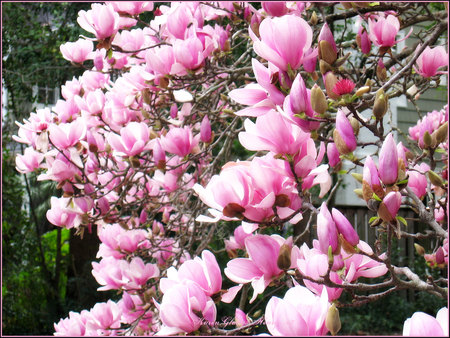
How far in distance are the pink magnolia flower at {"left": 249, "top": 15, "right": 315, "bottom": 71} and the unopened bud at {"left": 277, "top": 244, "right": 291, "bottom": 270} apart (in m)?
0.30

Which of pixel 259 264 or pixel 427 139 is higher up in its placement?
pixel 427 139

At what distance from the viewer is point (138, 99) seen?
164cm

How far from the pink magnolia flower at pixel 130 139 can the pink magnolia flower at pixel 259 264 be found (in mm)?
744

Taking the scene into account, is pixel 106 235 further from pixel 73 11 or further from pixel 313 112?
pixel 73 11

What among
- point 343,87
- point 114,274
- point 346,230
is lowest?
point 114,274

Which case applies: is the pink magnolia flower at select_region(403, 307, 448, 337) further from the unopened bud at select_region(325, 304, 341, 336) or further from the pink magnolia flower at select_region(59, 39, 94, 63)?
the pink magnolia flower at select_region(59, 39, 94, 63)

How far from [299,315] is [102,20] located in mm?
1108

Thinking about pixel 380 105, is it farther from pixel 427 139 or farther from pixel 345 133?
pixel 427 139

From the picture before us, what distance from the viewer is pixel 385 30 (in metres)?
1.12

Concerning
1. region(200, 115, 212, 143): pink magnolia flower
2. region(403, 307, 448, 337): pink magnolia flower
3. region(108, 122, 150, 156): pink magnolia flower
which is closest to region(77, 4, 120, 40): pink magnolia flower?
region(108, 122, 150, 156): pink magnolia flower

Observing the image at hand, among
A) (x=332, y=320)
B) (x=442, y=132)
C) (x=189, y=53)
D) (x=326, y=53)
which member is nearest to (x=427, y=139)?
(x=442, y=132)

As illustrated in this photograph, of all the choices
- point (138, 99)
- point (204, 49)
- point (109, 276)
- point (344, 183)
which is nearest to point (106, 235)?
point (109, 276)

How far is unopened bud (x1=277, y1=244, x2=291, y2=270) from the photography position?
25.0 inches

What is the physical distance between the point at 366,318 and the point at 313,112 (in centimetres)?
383
